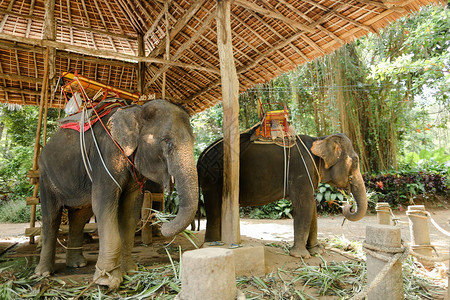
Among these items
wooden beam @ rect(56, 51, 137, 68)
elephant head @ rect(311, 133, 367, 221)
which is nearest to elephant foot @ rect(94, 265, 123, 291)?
elephant head @ rect(311, 133, 367, 221)

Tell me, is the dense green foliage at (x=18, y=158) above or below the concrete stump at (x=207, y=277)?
above

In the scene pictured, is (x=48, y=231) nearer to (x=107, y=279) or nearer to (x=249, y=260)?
(x=107, y=279)

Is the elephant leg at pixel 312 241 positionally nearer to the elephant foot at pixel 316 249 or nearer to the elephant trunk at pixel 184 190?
the elephant foot at pixel 316 249

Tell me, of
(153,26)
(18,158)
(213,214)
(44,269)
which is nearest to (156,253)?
(213,214)

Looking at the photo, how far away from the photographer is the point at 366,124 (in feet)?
35.8

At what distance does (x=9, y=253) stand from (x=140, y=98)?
3049 mm

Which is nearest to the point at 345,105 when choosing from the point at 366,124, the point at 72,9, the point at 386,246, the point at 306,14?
the point at 366,124

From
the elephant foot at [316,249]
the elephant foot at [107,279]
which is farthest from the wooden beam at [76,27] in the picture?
the elephant foot at [316,249]

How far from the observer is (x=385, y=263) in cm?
161

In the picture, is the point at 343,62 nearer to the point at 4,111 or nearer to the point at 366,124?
the point at 366,124

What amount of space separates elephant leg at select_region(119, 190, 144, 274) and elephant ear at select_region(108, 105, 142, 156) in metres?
0.69

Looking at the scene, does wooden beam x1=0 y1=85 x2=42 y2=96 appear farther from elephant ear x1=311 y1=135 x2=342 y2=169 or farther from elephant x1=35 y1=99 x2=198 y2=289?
elephant ear x1=311 y1=135 x2=342 y2=169

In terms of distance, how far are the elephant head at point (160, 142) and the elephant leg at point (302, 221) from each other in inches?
78.3

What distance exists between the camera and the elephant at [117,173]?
2.49 metres
